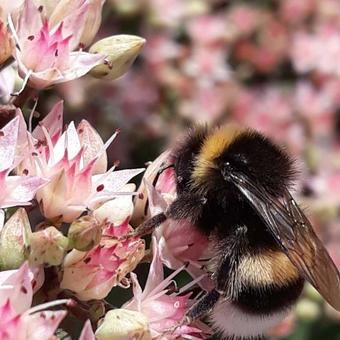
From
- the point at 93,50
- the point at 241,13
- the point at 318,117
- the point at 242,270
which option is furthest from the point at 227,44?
the point at 242,270

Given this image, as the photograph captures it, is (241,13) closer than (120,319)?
No

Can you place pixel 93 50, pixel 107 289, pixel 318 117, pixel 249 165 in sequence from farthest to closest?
pixel 318 117
pixel 93 50
pixel 249 165
pixel 107 289

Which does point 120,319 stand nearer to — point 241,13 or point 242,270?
point 242,270

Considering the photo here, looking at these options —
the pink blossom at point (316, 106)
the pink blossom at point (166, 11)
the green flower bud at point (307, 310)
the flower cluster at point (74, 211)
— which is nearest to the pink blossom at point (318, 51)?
the pink blossom at point (316, 106)


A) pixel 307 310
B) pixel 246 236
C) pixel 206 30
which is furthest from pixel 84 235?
pixel 206 30

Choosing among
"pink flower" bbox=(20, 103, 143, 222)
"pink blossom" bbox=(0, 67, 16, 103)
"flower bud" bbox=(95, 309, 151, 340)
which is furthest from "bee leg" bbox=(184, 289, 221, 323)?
"pink blossom" bbox=(0, 67, 16, 103)

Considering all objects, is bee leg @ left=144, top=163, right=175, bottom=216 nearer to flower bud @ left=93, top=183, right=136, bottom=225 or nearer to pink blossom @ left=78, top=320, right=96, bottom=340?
flower bud @ left=93, top=183, right=136, bottom=225

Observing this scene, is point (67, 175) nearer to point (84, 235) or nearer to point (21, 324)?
point (84, 235)
